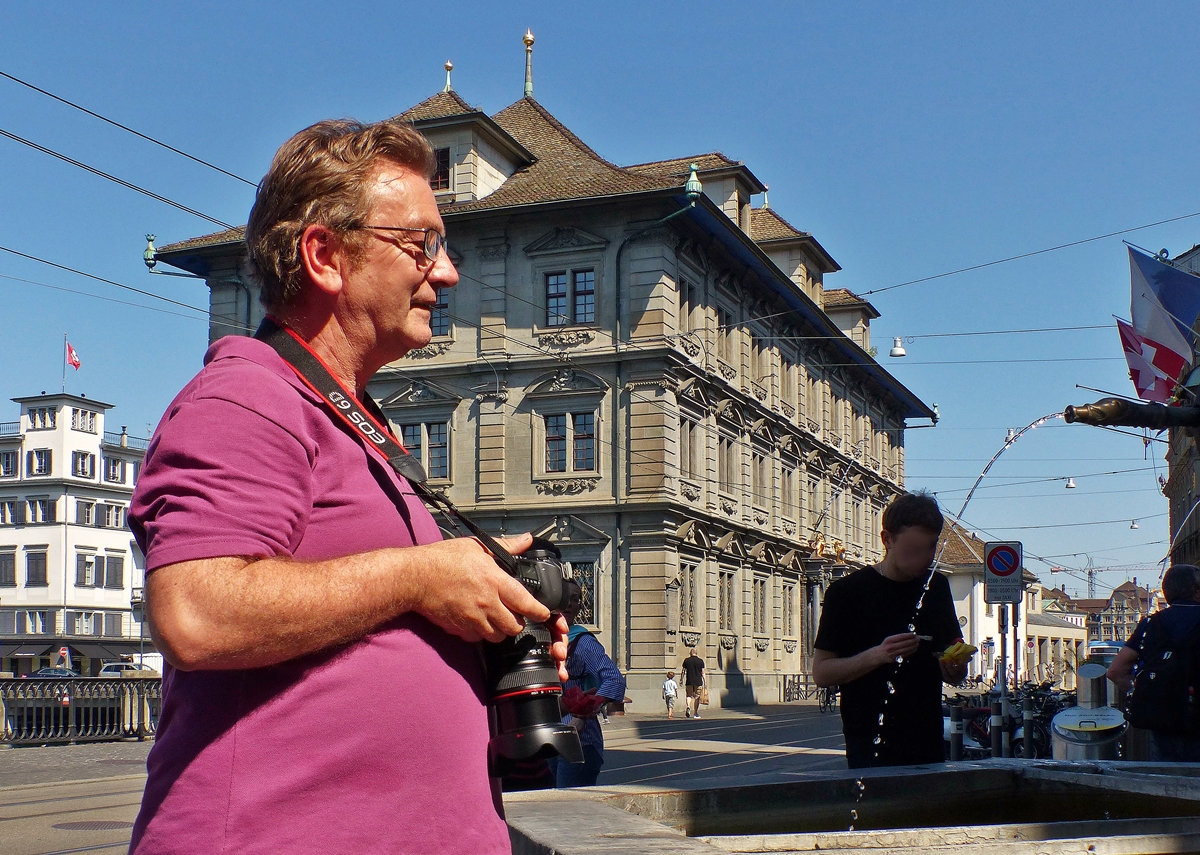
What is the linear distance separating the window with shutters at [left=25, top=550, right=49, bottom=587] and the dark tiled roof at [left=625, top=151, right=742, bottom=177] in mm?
52121

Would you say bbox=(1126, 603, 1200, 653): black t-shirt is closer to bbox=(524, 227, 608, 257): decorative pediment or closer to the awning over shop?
bbox=(524, 227, 608, 257): decorative pediment

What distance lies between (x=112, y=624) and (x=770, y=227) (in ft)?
166

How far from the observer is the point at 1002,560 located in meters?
16.6

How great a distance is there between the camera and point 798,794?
14.1 feet

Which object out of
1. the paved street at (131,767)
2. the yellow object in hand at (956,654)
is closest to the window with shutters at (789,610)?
the paved street at (131,767)

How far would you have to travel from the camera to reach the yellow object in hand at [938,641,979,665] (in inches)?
220

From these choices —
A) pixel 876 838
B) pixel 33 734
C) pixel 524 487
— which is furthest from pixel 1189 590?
pixel 524 487

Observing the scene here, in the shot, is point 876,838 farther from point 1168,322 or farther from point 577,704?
point 1168,322

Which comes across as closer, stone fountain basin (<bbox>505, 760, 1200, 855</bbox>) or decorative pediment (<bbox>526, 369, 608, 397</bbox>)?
stone fountain basin (<bbox>505, 760, 1200, 855</bbox>)

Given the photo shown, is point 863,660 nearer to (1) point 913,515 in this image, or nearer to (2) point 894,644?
(2) point 894,644

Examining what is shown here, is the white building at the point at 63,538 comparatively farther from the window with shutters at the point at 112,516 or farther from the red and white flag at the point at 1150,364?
the red and white flag at the point at 1150,364

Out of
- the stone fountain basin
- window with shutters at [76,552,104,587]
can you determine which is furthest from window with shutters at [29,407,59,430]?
the stone fountain basin

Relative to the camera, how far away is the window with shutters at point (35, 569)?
79500 mm

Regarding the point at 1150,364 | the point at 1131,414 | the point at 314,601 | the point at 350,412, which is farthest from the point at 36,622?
the point at 314,601
